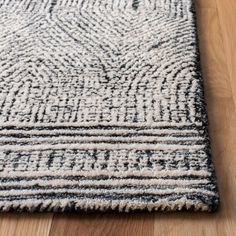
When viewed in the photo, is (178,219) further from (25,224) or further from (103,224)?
(25,224)

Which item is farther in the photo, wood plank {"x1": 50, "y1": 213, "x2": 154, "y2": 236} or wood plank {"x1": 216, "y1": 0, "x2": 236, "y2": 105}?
wood plank {"x1": 216, "y1": 0, "x2": 236, "y2": 105}

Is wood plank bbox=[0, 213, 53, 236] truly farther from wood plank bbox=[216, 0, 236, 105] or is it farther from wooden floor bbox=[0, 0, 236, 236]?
Result: wood plank bbox=[216, 0, 236, 105]

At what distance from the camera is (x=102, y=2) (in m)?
1.16

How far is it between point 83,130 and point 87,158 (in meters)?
0.08

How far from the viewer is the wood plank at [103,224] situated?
2.17 feet

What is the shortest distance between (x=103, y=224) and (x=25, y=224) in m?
0.14

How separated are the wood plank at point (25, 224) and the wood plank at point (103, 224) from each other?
0.01m

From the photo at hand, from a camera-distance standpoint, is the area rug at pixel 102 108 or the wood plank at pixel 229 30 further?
the wood plank at pixel 229 30

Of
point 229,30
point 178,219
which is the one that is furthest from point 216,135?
point 229,30

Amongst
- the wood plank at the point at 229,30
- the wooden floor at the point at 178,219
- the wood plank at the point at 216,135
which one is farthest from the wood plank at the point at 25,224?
the wood plank at the point at 229,30

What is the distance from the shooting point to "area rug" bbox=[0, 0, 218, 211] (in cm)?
70

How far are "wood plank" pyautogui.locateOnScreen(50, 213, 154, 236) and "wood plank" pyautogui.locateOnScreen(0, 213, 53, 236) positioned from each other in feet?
0.05

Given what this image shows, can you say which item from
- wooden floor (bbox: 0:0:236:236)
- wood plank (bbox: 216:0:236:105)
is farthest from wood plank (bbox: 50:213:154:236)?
wood plank (bbox: 216:0:236:105)

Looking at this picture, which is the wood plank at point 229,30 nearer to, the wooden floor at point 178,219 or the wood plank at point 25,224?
the wooden floor at point 178,219
